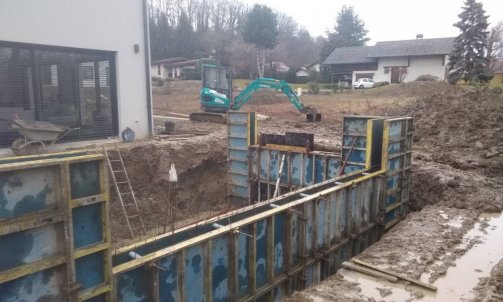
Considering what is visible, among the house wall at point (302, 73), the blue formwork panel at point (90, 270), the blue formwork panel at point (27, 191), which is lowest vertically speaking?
the blue formwork panel at point (90, 270)

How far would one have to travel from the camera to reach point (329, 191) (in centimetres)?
701

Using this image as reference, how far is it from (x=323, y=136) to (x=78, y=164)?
13418 millimetres

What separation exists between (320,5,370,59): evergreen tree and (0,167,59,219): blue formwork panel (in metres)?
61.2

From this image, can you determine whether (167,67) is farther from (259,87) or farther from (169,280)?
(169,280)

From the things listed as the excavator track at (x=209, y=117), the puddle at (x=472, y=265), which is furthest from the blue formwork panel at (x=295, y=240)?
the excavator track at (x=209, y=117)

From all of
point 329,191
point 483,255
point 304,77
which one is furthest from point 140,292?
point 304,77

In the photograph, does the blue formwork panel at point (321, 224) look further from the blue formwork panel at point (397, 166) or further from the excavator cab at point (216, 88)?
the excavator cab at point (216, 88)

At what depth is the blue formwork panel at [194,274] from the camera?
15.9 ft

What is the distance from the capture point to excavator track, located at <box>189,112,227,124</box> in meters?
19.6

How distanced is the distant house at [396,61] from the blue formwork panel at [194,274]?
4239 cm

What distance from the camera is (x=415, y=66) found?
142ft

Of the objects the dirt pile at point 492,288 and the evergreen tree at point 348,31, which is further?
the evergreen tree at point 348,31

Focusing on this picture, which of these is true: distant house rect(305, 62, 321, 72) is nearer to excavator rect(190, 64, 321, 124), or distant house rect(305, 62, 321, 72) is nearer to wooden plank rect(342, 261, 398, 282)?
excavator rect(190, 64, 321, 124)

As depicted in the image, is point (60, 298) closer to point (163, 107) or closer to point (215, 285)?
point (215, 285)
